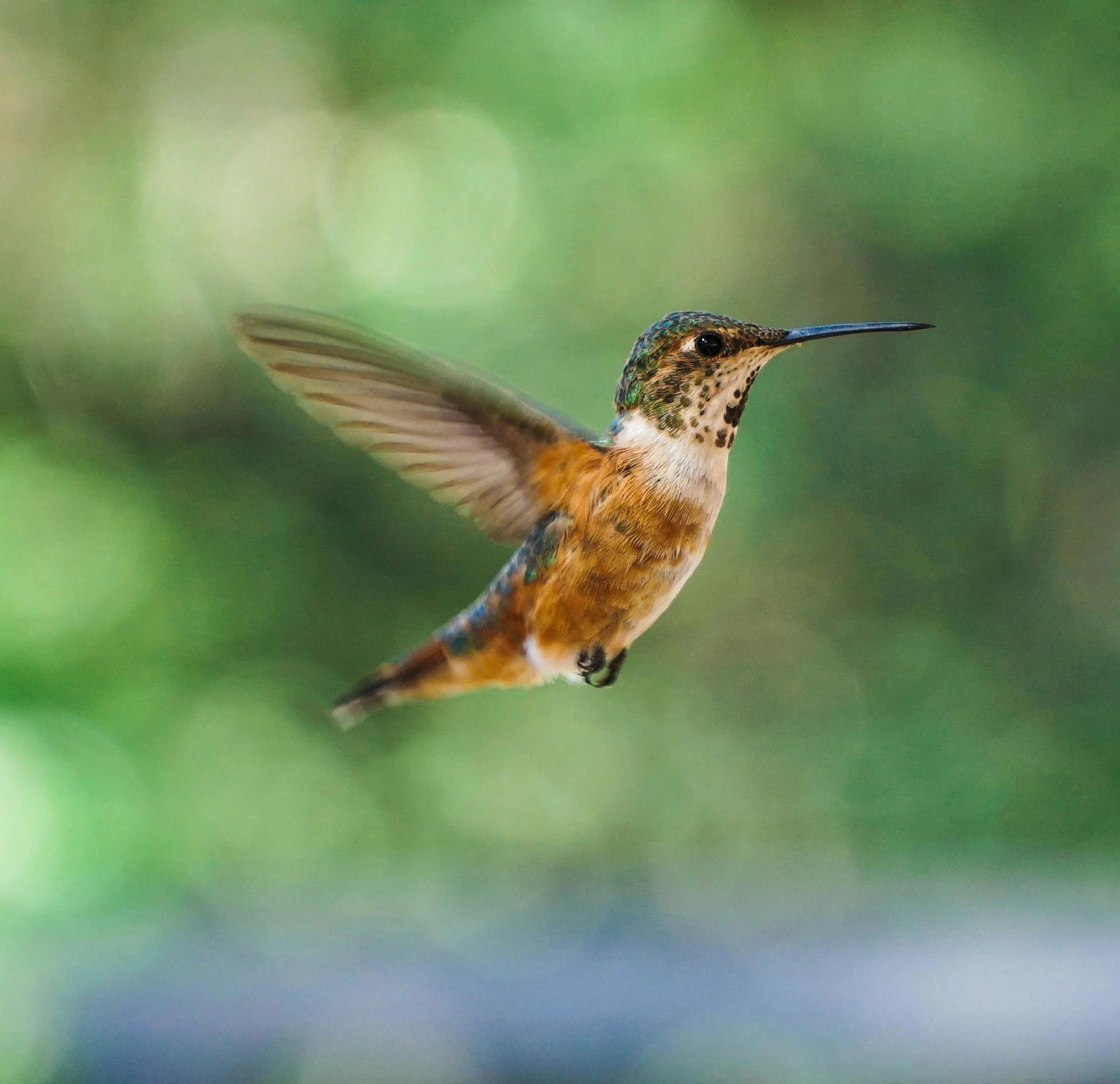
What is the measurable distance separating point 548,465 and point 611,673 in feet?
0.41

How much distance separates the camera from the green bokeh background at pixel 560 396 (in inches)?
126

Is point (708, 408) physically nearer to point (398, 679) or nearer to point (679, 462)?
point (679, 462)

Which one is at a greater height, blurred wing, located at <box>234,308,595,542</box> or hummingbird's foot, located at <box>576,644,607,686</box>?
blurred wing, located at <box>234,308,595,542</box>

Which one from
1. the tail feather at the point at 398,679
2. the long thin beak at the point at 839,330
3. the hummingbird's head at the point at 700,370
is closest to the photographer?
the long thin beak at the point at 839,330

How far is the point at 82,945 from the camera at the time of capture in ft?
8.55

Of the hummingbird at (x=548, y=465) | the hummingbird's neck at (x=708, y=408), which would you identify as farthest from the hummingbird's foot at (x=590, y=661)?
the hummingbird's neck at (x=708, y=408)

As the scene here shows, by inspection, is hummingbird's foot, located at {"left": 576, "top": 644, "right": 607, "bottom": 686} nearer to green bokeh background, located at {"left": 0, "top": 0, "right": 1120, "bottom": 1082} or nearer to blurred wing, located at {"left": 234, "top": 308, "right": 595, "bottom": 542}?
blurred wing, located at {"left": 234, "top": 308, "right": 595, "bottom": 542}

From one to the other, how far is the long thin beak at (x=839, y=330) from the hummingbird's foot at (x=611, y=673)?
22 cm

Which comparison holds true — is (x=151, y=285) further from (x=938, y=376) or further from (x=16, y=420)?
(x=938, y=376)

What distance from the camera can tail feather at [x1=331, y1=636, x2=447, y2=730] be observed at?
0.79 metres

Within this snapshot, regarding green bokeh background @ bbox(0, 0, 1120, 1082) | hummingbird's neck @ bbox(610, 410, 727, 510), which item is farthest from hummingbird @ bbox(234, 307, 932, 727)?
green bokeh background @ bbox(0, 0, 1120, 1082)

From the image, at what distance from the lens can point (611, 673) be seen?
708mm

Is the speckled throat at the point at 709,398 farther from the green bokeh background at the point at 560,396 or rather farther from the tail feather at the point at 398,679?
the green bokeh background at the point at 560,396

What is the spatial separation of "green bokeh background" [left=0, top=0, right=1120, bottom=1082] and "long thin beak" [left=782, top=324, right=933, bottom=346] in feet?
8.21
